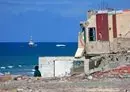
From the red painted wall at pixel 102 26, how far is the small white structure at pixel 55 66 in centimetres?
328

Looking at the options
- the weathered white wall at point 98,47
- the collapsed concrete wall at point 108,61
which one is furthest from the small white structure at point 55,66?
the weathered white wall at point 98,47

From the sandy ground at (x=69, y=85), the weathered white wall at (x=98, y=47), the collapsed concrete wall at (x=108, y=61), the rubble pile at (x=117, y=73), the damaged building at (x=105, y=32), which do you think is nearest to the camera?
the sandy ground at (x=69, y=85)

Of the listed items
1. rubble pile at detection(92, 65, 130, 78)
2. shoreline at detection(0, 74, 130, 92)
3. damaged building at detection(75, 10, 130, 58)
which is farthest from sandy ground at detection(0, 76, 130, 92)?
damaged building at detection(75, 10, 130, 58)

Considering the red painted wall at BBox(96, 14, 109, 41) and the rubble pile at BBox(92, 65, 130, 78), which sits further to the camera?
the red painted wall at BBox(96, 14, 109, 41)

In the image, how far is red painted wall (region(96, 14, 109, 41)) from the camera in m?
44.2

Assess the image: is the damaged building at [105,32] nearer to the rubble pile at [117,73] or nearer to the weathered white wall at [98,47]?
the weathered white wall at [98,47]

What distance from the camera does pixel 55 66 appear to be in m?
42.4

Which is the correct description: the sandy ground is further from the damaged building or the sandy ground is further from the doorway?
the doorway

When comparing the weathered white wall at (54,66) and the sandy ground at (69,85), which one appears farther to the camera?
the weathered white wall at (54,66)

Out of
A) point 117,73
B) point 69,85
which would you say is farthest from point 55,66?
point 69,85

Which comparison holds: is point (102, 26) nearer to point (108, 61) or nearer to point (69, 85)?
point (108, 61)

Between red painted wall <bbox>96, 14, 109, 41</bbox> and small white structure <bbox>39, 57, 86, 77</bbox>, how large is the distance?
3.28 meters

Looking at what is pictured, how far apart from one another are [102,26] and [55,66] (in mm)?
5041

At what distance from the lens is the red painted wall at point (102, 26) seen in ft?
145
